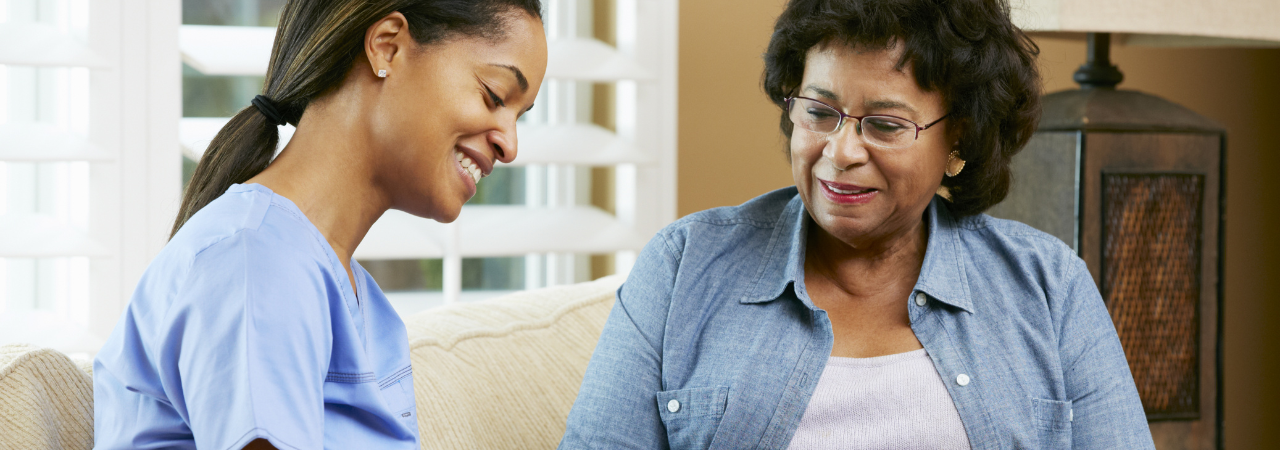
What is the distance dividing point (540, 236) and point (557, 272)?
0.89 ft

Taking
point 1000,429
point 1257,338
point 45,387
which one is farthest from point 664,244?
point 1257,338

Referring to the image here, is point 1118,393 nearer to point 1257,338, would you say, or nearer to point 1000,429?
point 1000,429

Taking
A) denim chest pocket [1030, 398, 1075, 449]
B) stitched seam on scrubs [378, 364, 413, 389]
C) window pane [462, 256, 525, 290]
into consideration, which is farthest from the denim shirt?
window pane [462, 256, 525, 290]

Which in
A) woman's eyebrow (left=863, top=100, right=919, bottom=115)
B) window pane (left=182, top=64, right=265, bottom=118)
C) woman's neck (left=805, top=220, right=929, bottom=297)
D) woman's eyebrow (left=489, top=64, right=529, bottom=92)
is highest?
window pane (left=182, top=64, right=265, bottom=118)

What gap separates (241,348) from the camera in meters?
0.65

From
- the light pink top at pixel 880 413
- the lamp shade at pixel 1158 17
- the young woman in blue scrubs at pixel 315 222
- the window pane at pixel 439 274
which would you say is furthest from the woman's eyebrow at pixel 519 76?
the window pane at pixel 439 274

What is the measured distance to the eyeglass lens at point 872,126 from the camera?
1.20 meters

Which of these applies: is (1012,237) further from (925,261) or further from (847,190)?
(847,190)

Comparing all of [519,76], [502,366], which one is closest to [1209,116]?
[502,366]

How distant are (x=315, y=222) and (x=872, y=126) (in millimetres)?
687

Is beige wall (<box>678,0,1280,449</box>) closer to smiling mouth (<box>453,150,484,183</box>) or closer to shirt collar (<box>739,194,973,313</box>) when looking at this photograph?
shirt collar (<box>739,194,973,313</box>)

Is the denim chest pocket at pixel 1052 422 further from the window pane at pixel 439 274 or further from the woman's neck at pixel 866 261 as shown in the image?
the window pane at pixel 439 274

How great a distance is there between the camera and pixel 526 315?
4.72 ft

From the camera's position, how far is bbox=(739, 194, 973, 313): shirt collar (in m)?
1.25
